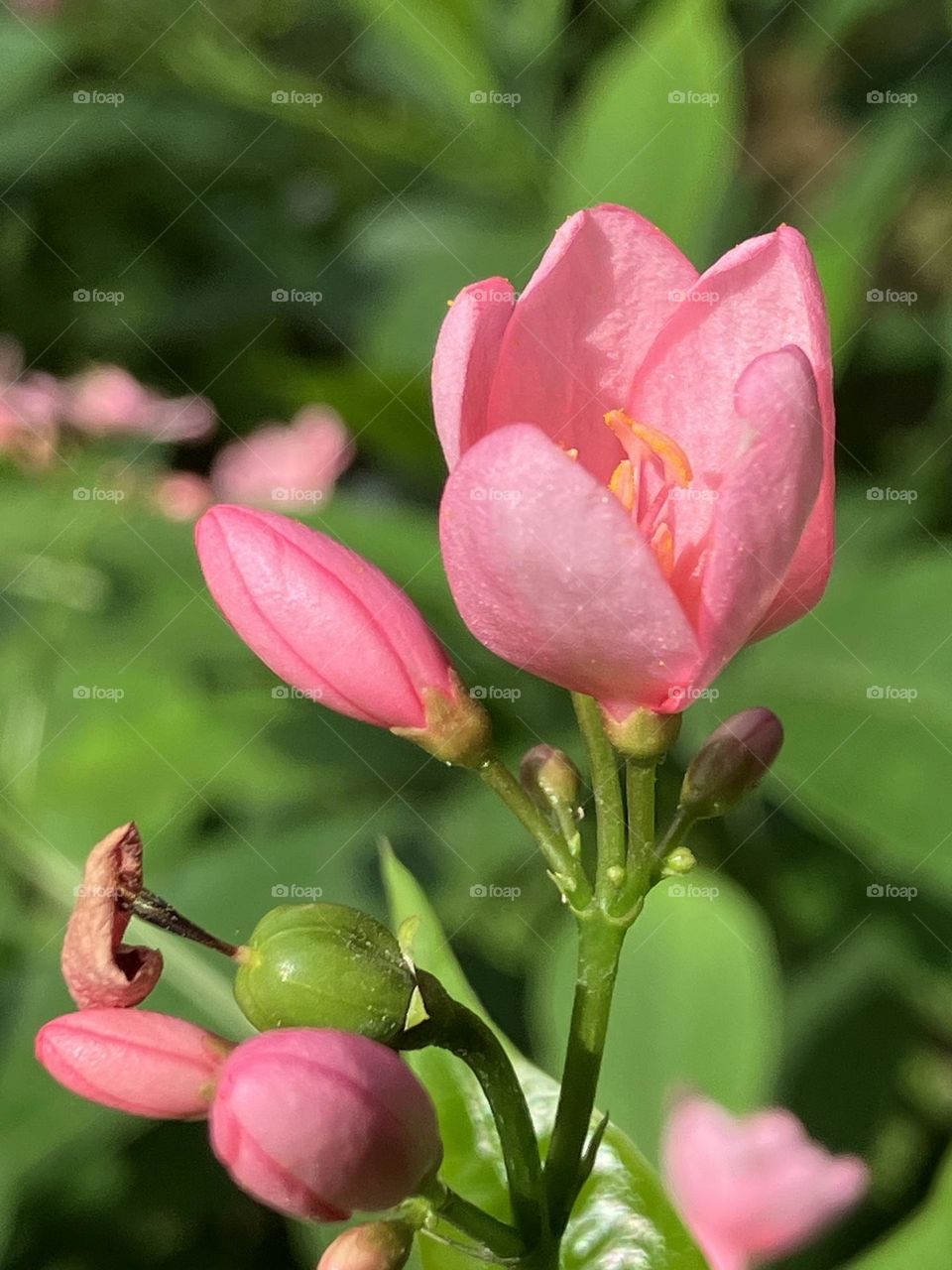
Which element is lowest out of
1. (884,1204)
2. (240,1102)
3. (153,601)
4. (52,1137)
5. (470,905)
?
(884,1204)

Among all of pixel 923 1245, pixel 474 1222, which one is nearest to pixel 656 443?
pixel 474 1222

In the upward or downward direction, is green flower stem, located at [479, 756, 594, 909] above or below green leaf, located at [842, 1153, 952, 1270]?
above

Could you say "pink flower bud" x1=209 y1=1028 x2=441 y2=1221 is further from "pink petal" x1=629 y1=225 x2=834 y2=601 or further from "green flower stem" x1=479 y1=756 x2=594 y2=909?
"pink petal" x1=629 y1=225 x2=834 y2=601

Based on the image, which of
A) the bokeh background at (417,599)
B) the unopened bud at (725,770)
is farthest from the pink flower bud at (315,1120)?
the bokeh background at (417,599)

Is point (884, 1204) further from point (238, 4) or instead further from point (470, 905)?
point (238, 4)

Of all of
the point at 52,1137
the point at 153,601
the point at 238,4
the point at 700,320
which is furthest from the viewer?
the point at 238,4

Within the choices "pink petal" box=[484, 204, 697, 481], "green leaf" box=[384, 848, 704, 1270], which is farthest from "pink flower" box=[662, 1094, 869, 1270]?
"pink petal" box=[484, 204, 697, 481]

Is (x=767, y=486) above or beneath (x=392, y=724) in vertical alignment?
above

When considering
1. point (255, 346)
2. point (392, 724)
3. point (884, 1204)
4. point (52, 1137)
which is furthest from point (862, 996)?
point (255, 346)
